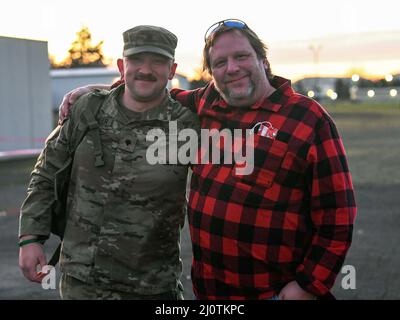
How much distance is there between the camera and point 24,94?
16016 mm

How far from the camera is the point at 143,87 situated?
251 centimetres

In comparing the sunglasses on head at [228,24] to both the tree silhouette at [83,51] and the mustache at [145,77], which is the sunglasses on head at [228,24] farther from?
the tree silhouette at [83,51]

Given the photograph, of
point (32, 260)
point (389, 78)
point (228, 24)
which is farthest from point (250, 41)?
point (389, 78)

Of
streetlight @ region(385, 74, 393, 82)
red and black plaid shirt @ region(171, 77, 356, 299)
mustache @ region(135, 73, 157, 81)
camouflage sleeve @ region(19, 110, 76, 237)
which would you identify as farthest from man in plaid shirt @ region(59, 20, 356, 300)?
streetlight @ region(385, 74, 393, 82)

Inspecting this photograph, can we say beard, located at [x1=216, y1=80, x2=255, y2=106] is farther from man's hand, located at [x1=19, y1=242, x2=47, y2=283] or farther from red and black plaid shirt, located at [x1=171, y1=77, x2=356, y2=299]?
man's hand, located at [x1=19, y1=242, x2=47, y2=283]

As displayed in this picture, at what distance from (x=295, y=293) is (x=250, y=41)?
1.13 m

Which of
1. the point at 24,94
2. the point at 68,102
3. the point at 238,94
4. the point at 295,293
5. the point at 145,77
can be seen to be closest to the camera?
the point at 295,293

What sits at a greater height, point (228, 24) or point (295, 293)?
point (228, 24)

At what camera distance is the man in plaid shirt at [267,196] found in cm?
223

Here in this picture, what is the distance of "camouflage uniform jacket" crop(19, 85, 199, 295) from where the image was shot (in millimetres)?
2533
